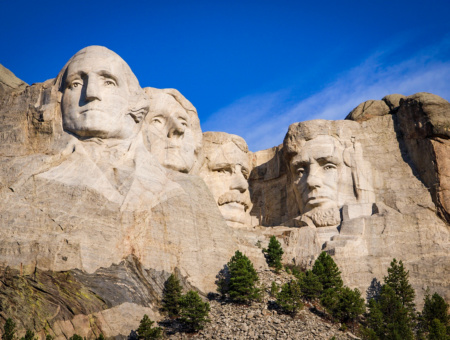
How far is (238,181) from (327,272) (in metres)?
7.92

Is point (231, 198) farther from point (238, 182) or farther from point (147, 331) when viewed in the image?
point (147, 331)

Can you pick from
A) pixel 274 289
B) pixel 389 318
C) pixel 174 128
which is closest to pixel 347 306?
pixel 389 318

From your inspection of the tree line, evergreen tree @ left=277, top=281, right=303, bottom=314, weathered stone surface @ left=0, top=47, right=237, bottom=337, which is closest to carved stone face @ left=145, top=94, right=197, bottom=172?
weathered stone surface @ left=0, top=47, right=237, bottom=337

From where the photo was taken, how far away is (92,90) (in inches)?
1025

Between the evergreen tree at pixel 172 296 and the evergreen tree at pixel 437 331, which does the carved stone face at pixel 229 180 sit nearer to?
the evergreen tree at pixel 172 296

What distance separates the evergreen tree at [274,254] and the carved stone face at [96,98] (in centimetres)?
567

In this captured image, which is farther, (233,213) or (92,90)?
(233,213)

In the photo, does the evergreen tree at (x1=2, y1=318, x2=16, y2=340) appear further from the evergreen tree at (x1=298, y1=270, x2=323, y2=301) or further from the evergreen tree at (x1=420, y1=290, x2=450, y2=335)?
the evergreen tree at (x1=420, y1=290, x2=450, y2=335)

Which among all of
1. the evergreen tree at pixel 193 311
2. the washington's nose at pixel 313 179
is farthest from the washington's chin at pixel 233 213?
the evergreen tree at pixel 193 311

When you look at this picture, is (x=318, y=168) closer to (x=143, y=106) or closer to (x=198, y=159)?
(x=198, y=159)

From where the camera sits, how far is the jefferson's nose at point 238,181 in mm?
32588

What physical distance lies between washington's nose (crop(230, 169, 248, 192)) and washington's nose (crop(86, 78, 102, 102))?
8.17 metres

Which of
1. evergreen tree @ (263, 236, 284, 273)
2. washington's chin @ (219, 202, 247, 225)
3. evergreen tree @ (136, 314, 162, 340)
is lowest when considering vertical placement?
evergreen tree @ (136, 314, 162, 340)

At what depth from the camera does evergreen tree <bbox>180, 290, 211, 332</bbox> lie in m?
21.9
